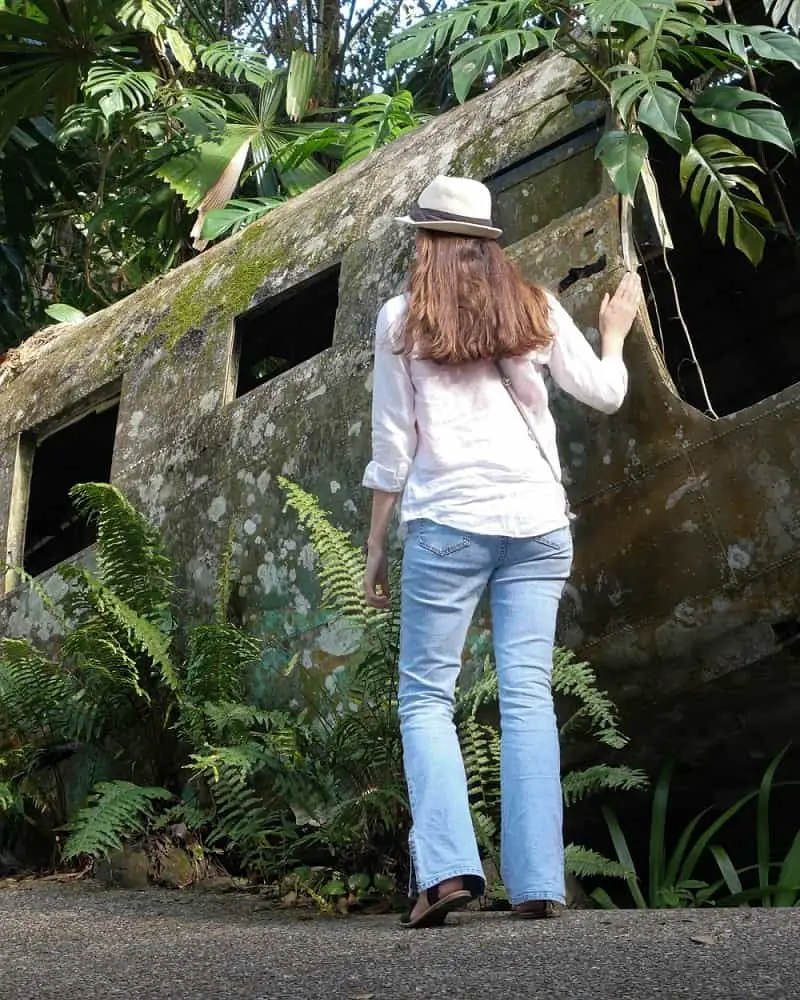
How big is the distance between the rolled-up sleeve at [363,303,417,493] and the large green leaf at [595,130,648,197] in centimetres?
106

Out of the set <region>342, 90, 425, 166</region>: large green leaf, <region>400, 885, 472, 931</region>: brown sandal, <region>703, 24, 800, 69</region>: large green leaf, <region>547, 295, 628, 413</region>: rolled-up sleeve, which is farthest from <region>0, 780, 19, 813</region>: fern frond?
<region>342, 90, 425, 166</region>: large green leaf

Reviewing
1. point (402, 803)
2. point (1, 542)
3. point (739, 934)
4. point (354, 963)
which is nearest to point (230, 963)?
point (354, 963)

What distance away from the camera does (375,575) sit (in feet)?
12.6

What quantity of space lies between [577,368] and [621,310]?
481mm

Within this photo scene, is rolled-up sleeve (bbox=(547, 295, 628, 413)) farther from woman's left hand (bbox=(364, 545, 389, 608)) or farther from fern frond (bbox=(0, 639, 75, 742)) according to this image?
fern frond (bbox=(0, 639, 75, 742))

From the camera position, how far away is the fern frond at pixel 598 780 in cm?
423

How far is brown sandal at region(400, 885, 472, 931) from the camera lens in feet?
11.2

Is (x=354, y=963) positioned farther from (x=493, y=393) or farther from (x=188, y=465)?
(x=188, y=465)

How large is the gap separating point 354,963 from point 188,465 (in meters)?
3.29

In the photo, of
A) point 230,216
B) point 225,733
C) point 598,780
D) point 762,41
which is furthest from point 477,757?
point 230,216

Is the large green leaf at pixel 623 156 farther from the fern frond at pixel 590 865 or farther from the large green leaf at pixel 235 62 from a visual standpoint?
the large green leaf at pixel 235 62

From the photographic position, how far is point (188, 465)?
589cm

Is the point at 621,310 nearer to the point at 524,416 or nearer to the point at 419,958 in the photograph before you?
the point at 524,416

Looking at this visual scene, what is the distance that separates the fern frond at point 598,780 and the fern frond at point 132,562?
1.92 m
